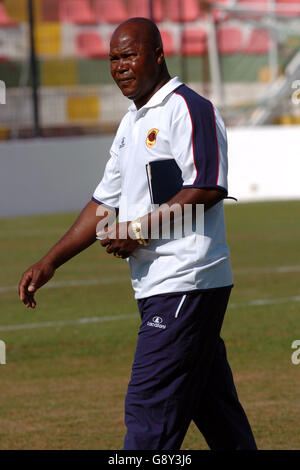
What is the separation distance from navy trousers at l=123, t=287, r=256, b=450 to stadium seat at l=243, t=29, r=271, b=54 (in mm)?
27921

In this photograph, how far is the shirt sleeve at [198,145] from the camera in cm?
405

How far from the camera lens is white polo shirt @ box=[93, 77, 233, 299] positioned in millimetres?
4066

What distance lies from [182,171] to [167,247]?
12.8 inches

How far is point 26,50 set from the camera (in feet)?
87.1

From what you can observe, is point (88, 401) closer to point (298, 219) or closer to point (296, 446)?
point (296, 446)

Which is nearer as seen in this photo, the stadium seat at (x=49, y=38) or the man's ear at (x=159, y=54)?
the man's ear at (x=159, y=54)

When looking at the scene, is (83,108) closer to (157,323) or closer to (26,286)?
(26,286)

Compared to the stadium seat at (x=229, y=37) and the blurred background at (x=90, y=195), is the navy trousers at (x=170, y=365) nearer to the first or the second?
the blurred background at (x=90, y=195)

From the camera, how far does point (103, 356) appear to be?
8.59 metres

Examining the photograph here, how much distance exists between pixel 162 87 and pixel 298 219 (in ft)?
50.2

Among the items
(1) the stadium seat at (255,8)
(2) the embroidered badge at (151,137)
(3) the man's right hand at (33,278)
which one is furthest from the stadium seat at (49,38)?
(2) the embroidered badge at (151,137)

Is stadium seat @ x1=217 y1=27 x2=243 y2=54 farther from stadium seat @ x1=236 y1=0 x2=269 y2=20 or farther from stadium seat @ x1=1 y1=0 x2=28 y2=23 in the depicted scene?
stadium seat @ x1=1 y1=0 x2=28 y2=23

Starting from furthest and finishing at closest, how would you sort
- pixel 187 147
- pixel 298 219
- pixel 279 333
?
pixel 298 219 < pixel 279 333 < pixel 187 147
